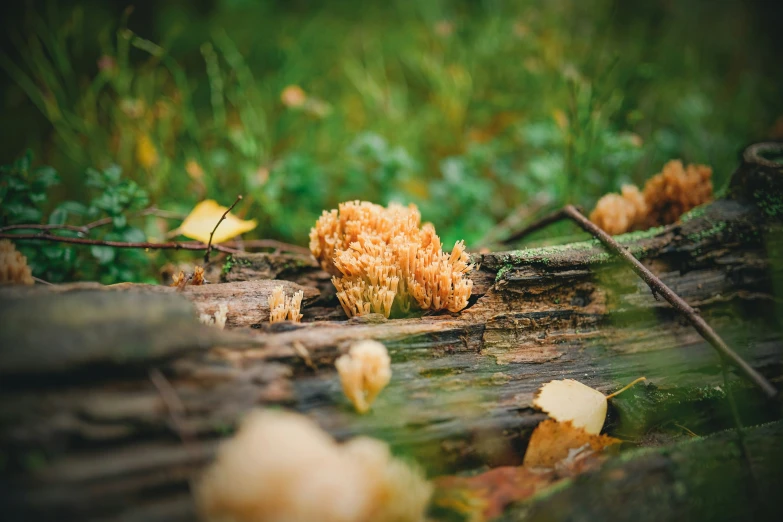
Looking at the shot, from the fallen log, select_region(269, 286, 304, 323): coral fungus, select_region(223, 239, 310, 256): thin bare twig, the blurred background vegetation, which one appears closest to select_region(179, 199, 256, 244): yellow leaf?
select_region(223, 239, 310, 256): thin bare twig

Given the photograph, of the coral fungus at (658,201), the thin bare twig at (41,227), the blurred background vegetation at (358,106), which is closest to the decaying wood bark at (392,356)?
the coral fungus at (658,201)

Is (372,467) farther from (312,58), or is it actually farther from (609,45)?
(609,45)

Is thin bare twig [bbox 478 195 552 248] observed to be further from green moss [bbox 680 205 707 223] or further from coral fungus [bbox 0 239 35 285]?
coral fungus [bbox 0 239 35 285]

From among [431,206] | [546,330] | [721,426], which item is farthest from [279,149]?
[721,426]

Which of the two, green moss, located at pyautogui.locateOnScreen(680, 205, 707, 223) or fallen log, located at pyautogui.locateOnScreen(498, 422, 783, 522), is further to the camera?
green moss, located at pyautogui.locateOnScreen(680, 205, 707, 223)

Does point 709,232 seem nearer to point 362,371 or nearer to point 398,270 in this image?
point 398,270

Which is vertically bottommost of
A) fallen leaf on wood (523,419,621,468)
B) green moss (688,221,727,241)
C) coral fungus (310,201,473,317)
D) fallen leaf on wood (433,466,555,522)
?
fallen leaf on wood (433,466,555,522)
